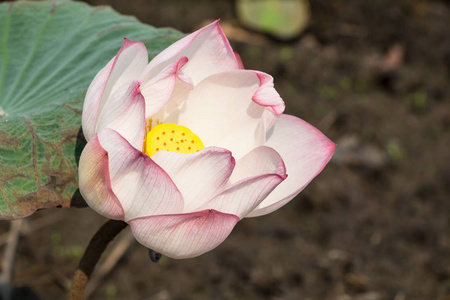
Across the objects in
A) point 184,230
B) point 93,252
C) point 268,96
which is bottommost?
point 93,252

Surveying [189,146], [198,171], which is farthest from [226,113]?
[198,171]

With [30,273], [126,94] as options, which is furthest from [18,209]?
[30,273]

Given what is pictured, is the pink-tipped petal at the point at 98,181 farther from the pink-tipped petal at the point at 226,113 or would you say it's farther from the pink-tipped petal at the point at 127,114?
the pink-tipped petal at the point at 226,113

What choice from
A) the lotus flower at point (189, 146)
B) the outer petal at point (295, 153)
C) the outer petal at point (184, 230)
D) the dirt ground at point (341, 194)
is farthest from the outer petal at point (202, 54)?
the dirt ground at point (341, 194)

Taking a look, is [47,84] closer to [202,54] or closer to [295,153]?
[202,54]

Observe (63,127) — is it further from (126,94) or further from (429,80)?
(429,80)

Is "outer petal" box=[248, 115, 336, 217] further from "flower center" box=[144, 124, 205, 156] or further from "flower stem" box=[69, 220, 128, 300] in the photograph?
"flower stem" box=[69, 220, 128, 300]
